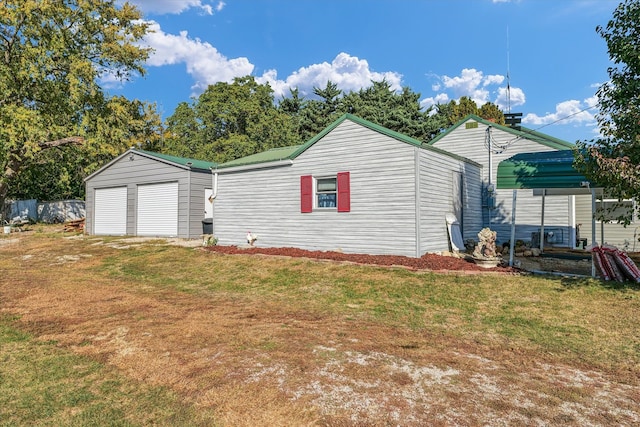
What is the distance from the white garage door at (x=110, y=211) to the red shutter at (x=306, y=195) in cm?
1319

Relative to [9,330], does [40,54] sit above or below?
above

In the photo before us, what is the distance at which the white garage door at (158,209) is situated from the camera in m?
18.5

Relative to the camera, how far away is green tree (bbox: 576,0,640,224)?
6.71 m

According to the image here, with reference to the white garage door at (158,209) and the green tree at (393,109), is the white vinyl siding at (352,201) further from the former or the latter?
the green tree at (393,109)

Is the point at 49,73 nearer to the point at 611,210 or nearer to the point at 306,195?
the point at 306,195

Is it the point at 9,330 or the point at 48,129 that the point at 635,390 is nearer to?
the point at 9,330

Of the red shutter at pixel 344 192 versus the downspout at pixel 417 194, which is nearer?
the downspout at pixel 417 194

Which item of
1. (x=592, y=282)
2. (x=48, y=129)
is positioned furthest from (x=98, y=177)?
(x=592, y=282)

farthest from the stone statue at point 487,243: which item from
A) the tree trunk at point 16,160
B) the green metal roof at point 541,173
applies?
the tree trunk at point 16,160

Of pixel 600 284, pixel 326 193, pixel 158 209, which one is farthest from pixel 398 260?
pixel 158 209

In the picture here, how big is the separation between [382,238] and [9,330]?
870cm

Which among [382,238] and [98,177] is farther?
[98,177]

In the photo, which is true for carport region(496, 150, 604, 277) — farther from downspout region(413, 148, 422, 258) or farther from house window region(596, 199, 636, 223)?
downspout region(413, 148, 422, 258)

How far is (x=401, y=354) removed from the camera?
15.0ft
